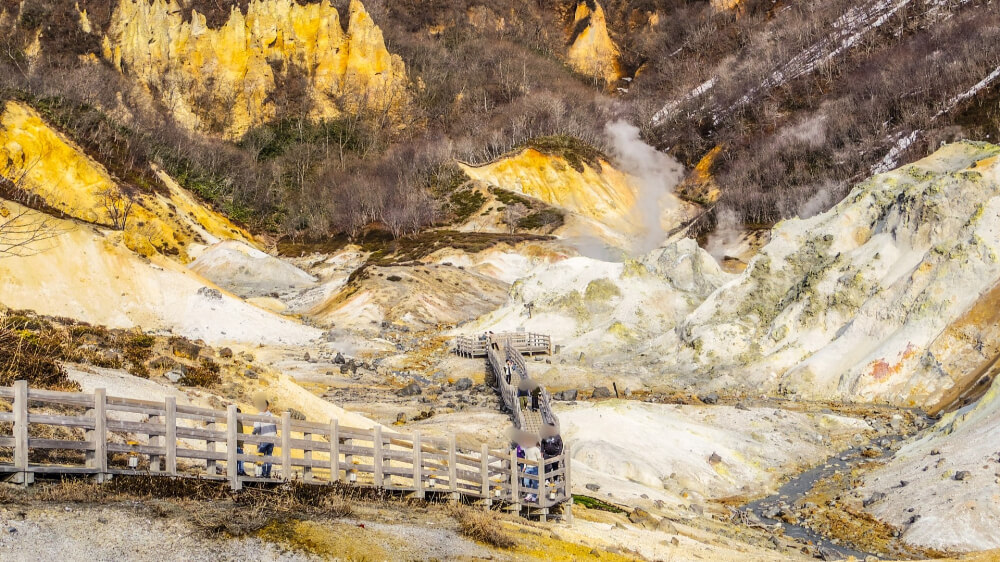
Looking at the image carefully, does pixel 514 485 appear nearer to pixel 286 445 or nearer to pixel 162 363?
pixel 286 445

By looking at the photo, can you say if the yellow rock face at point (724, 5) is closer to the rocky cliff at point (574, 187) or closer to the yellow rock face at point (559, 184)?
the rocky cliff at point (574, 187)

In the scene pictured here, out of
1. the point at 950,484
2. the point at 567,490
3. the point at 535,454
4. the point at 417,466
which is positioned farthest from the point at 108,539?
the point at 950,484

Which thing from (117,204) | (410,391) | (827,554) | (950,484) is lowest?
(827,554)

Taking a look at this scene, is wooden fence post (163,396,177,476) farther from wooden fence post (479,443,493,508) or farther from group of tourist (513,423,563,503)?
group of tourist (513,423,563,503)

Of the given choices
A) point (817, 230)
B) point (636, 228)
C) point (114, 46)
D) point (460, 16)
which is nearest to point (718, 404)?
point (817, 230)

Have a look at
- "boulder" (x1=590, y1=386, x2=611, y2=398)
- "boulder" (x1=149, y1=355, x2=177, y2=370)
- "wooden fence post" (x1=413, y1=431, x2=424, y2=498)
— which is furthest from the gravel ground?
"boulder" (x1=590, y1=386, x2=611, y2=398)

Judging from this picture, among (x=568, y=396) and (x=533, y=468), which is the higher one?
(x=568, y=396)

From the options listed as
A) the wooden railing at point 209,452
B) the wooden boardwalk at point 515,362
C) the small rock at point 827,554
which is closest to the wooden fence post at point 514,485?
A: the wooden railing at point 209,452
